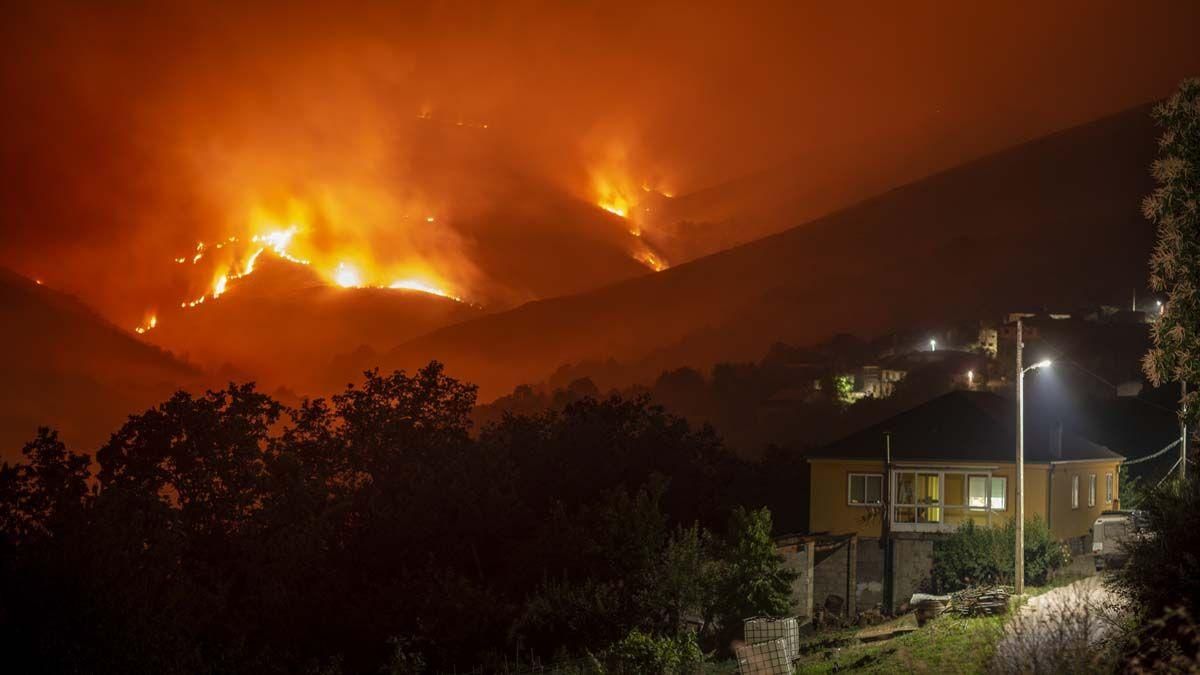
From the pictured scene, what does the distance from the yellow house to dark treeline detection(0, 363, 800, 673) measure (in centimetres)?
627

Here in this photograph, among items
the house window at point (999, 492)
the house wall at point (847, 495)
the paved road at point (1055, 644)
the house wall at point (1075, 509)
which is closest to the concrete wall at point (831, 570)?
the house wall at point (847, 495)

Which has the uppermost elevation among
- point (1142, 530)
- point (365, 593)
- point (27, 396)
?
point (27, 396)

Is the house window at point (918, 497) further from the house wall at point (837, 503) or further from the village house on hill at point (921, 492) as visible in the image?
the house wall at point (837, 503)

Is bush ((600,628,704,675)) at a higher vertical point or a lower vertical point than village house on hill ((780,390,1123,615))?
lower

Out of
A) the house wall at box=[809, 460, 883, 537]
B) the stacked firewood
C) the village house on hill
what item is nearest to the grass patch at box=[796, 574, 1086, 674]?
the stacked firewood

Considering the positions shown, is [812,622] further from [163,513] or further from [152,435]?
[152,435]

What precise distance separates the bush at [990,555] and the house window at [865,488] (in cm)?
509

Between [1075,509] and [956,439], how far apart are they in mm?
5224

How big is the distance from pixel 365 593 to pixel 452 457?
11.3 m

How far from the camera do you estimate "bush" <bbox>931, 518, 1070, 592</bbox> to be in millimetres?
41375

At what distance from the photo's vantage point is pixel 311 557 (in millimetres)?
53500

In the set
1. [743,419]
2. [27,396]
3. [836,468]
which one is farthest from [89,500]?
Result: [27,396]

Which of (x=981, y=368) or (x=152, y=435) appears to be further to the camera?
(x=981, y=368)

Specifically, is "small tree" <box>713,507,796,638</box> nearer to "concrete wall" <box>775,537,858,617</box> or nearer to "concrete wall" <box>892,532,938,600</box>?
"concrete wall" <box>775,537,858,617</box>
